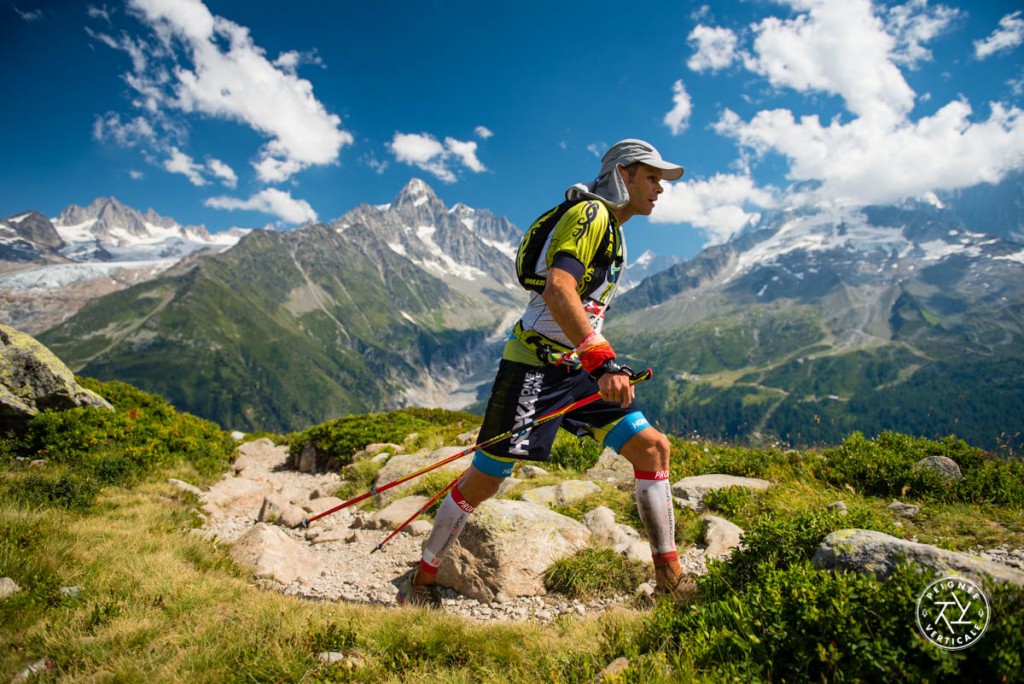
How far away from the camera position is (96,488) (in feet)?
26.2

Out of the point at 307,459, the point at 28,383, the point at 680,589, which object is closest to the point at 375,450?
the point at 307,459

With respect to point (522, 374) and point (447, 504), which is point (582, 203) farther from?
point (447, 504)

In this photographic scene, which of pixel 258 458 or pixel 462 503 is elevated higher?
pixel 462 503

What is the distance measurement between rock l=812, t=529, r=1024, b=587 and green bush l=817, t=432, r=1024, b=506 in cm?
516

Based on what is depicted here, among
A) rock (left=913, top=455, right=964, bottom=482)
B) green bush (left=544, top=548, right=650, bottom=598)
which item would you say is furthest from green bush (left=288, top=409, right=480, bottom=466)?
rock (left=913, top=455, right=964, bottom=482)

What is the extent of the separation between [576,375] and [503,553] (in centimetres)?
240

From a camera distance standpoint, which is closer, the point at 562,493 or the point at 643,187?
the point at 643,187

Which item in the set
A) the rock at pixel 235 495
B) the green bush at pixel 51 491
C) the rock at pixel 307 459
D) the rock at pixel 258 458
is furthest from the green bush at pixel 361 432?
the green bush at pixel 51 491

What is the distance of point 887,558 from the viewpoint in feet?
10.8

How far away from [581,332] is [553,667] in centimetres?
250

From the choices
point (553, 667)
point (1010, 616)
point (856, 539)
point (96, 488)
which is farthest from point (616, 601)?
point (96, 488)

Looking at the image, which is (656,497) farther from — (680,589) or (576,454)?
(576,454)

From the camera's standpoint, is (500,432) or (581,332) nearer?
(581,332)

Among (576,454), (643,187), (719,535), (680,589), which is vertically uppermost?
(643,187)
